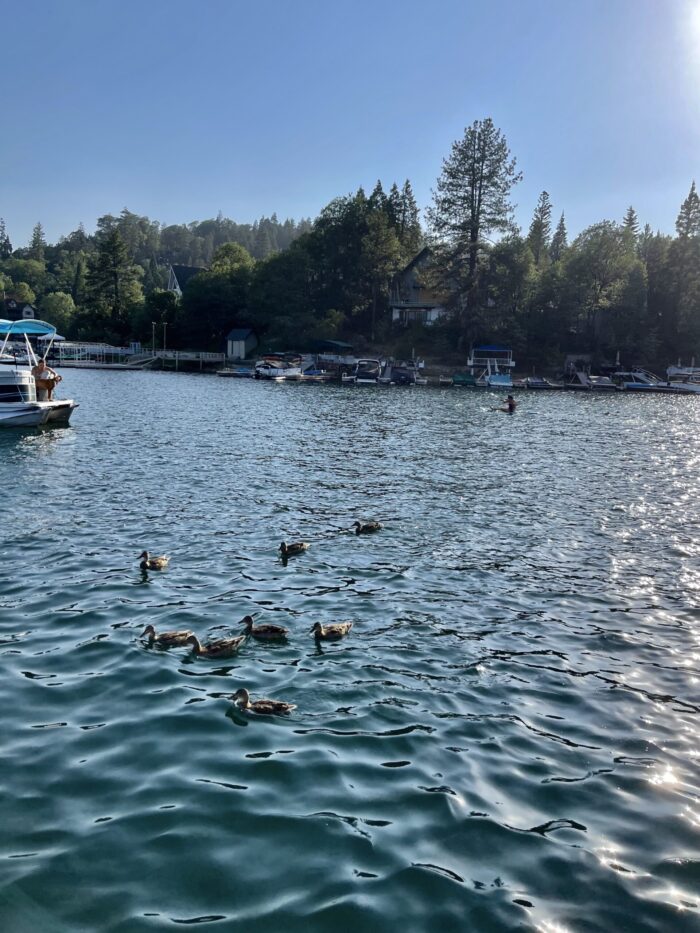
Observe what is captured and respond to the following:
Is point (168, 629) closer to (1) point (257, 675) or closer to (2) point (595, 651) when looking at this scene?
(1) point (257, 675)

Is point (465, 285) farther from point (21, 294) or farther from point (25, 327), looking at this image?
point (21, 294)

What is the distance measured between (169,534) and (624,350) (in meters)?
91.4

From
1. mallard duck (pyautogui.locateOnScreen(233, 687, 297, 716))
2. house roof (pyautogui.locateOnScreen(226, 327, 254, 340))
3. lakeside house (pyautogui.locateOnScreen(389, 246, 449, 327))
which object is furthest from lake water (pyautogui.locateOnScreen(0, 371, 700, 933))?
house roof (pyautogui.locateOnScreen(226, 327, 254, 340))

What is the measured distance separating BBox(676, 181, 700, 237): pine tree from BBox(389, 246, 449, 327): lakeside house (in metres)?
35.8

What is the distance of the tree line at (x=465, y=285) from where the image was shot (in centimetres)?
9231

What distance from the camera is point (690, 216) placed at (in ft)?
335

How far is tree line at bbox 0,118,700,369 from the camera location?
92.3 m

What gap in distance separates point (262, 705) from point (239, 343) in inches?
4019

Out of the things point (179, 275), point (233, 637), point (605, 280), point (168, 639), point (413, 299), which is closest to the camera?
point (168, 639)

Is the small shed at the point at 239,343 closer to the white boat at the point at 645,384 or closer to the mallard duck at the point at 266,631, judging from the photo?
the white boat at the point at 645,384

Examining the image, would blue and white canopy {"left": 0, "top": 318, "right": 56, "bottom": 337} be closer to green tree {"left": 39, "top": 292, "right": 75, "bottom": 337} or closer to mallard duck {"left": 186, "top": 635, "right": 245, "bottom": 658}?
mallard duck {"left": 186, "top": 635, "right": 245, "bottom": 658}

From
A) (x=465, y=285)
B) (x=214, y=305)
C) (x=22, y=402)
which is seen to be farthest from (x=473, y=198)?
(x=22, y=402)

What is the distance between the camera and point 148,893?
6156 millimetres

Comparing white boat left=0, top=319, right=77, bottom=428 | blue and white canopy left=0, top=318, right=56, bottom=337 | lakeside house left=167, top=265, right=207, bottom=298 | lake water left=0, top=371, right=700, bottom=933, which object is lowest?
lake water left=0, top=371, right=700, bottom=933
